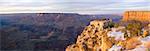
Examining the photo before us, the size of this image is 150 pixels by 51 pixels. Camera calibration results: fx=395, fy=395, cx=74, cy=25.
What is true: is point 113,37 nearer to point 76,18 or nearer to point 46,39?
point 46,39

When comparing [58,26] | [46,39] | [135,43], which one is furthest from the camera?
[58,26]

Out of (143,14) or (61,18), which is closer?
(143,14)

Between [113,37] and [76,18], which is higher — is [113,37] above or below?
above

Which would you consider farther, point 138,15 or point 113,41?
point 138,15

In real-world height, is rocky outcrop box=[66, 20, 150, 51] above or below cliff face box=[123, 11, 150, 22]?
above

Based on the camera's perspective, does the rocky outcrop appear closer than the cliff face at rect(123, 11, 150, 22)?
Yes

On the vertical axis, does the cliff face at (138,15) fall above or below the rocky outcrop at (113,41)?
below

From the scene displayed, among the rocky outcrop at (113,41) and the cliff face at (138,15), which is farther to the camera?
the cliff face at (138,15)

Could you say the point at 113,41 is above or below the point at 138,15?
above

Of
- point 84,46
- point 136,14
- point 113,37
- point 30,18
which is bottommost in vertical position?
point 30,18

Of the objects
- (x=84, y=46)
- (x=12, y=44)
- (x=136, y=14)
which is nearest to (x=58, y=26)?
(x=12, y=44)

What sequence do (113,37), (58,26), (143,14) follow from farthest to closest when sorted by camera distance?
(58,26) → (143,14) → (113,37)
